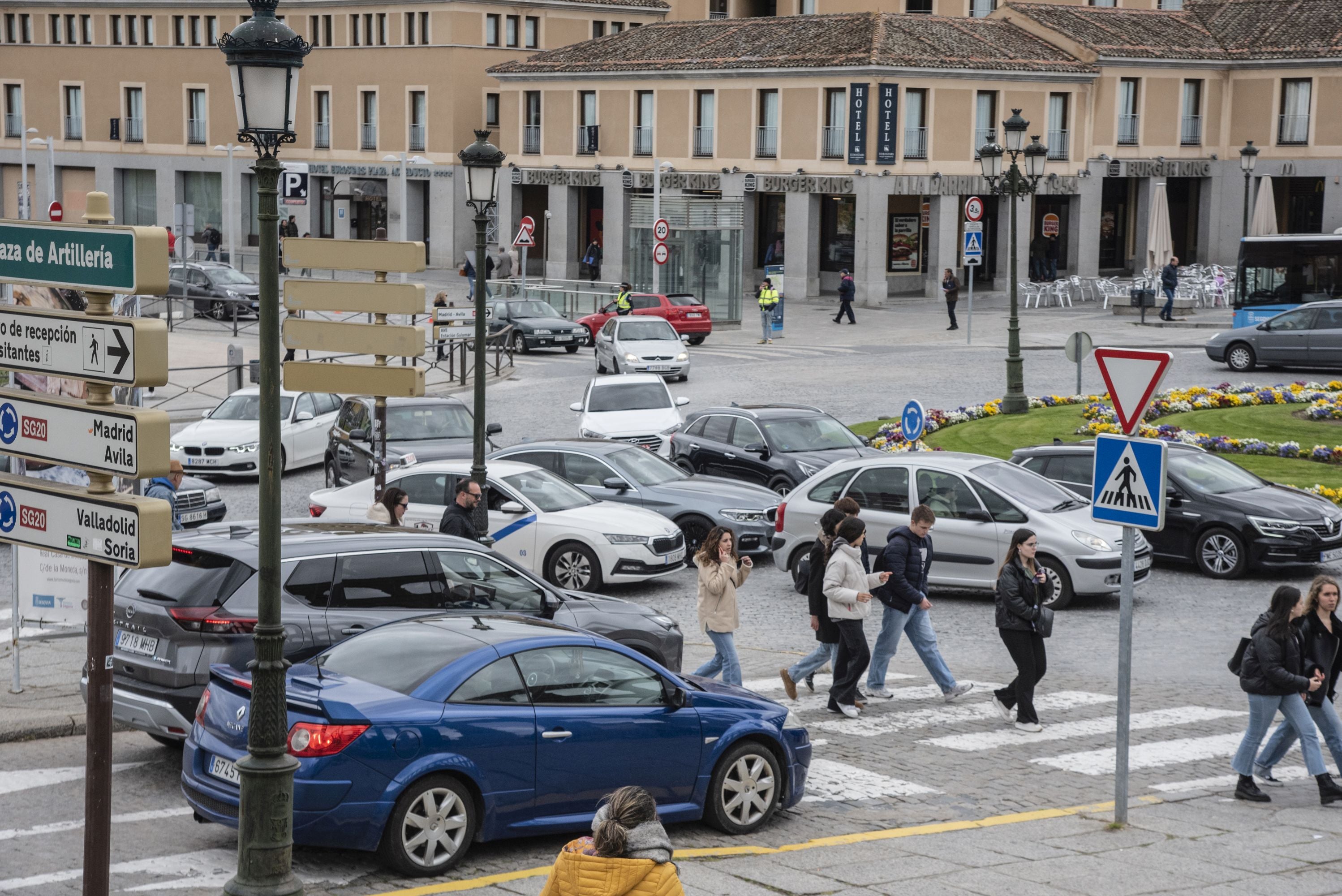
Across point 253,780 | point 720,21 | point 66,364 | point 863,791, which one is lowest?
point 863,791

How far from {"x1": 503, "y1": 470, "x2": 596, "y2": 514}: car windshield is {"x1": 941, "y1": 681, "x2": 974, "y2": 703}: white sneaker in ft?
19.2

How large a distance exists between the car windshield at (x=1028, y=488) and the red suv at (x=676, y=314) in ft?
84.0

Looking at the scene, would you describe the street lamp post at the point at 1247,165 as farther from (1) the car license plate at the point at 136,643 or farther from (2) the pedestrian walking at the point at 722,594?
(1) the car license plate at the point at 136,643

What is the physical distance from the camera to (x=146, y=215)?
77938 millimetres

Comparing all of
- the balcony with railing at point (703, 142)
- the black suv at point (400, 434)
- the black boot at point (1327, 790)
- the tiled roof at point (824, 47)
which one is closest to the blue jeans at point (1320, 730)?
the black boot at point (1327, 790)

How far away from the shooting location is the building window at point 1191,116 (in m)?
61.1

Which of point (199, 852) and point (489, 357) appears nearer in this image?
point (199, 852)

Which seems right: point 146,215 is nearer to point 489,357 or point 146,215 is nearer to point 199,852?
point 489,357

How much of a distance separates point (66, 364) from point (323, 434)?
18921 mm

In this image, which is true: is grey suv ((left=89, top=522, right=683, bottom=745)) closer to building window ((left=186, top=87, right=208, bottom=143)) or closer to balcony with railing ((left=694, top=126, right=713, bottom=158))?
balcony with railing ((left=694, top=126, right=713, bottom=158))

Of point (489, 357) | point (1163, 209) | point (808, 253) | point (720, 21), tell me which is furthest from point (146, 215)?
point (1163, 209)

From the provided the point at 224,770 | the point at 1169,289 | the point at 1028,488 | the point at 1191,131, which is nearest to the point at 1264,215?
the point at 1169,289

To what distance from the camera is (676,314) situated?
146ft

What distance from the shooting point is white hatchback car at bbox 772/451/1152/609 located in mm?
17297
